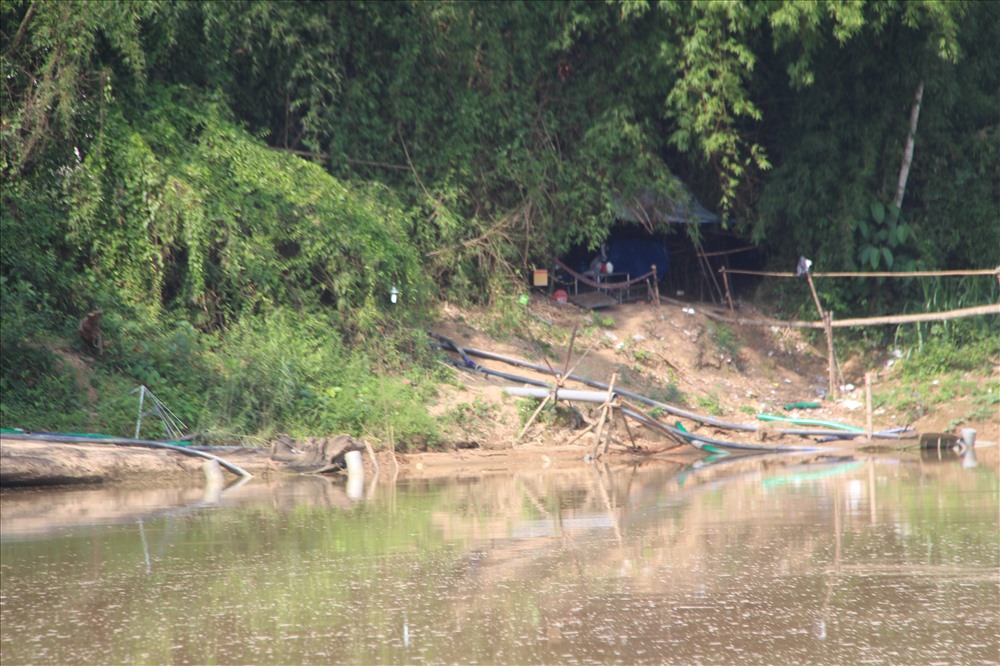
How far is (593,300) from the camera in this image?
63.5 ft

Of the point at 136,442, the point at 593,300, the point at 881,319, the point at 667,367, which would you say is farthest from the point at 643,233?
the point at 136,442

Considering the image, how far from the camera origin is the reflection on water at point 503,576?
17.4 ft

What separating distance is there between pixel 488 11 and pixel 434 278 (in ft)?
13.2

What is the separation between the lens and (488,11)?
57.2ft

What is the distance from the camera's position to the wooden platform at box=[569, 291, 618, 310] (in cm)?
1915

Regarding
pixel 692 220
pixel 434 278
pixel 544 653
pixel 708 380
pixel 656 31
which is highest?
pixel 656 31

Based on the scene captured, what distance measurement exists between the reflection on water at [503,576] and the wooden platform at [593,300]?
27.7ft

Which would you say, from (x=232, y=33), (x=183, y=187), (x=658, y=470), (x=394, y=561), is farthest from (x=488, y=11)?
(x=394, y=561)

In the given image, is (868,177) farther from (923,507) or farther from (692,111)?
(923,507)

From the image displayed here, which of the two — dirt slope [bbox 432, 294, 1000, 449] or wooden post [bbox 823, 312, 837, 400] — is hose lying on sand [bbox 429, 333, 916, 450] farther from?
wooden post [bbox 823, 312, 837, 400]

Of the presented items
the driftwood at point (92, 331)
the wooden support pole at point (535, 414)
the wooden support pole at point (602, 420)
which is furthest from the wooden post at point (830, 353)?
the driftwood at point (92, 331)

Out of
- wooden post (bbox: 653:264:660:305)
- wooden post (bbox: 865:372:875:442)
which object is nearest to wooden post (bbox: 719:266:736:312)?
wooden post (bbox: 653:264:660:305)

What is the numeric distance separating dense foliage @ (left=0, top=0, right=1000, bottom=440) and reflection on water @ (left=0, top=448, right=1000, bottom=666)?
318cm

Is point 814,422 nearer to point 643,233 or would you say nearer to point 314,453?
point 643,233
